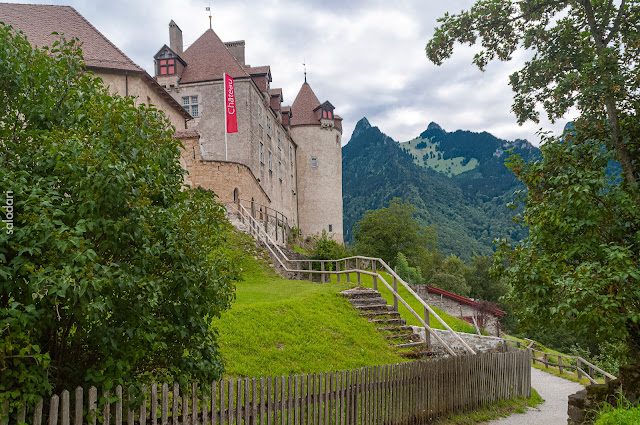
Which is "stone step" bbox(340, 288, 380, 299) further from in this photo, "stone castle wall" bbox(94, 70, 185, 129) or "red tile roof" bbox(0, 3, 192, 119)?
"red tile roof" bbox(0, 3, 192, 119)

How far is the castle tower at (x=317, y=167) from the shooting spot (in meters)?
55.7

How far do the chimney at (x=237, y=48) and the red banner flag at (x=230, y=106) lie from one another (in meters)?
9.66

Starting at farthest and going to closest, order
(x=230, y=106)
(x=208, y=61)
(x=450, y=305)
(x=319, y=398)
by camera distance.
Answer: (x=450, y=305)
(x=208, y=61)
(x=230, y=106)
(x=319, y=398)

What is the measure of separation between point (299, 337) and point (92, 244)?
8.28m

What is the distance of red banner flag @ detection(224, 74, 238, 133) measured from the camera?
35.6 meters

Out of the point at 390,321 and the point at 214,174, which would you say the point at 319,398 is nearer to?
the point at 390,321

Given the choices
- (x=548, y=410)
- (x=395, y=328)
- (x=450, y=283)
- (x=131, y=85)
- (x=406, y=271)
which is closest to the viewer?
(x=548, y=410)

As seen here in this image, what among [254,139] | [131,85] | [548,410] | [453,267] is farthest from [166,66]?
[453,267]

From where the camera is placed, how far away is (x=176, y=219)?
17.1 feet

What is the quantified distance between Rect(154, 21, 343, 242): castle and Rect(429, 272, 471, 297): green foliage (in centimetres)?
1370

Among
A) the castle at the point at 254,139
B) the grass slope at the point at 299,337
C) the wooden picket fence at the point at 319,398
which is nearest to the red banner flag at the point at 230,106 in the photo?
the castle at the point at 254,139

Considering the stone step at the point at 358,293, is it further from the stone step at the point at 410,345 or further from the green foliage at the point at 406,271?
the green foliage at the point at 406,271

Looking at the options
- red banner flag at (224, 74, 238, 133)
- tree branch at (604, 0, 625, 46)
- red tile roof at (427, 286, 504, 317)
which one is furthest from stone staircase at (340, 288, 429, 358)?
red tile roof at (427, 286, 504, 317)

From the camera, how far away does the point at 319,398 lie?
7.77 meters
